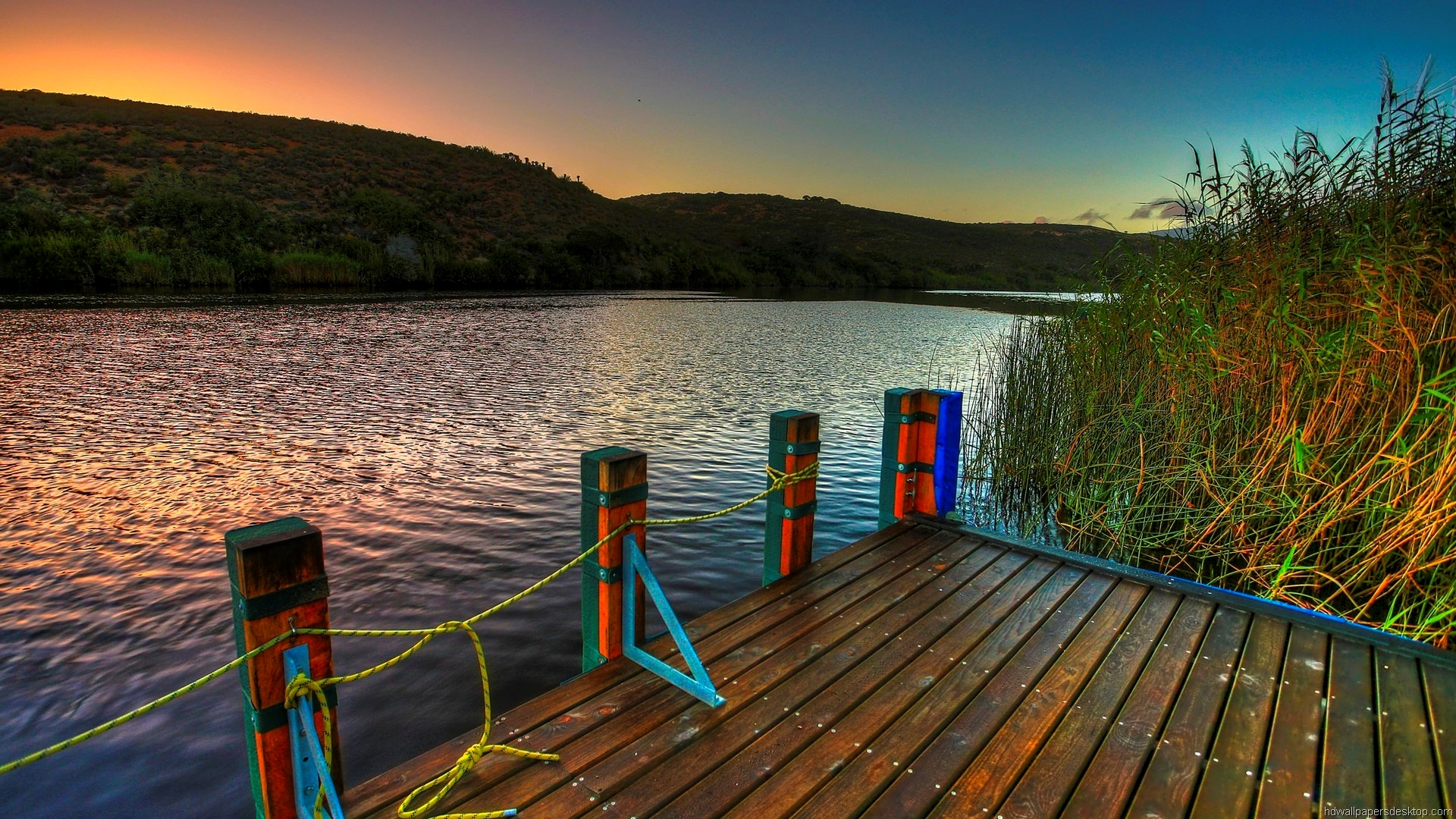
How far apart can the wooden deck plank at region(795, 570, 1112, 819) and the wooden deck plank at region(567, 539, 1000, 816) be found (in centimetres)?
24

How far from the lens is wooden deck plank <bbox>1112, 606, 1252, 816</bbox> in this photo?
7.48ft

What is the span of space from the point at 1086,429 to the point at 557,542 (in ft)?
16.0

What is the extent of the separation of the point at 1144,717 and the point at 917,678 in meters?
0.85

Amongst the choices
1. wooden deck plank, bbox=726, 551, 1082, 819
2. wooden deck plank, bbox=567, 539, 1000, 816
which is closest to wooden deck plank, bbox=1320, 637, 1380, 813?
wooden deck plank, bbox=726, 551, 1082, 819

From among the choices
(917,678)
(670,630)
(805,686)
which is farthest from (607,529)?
(917,678)

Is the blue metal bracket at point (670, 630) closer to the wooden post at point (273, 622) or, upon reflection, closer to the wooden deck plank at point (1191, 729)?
the wooden post at point (273, 622)

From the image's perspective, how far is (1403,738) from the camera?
2555 mm

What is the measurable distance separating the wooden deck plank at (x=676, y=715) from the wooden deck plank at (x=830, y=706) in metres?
0.20

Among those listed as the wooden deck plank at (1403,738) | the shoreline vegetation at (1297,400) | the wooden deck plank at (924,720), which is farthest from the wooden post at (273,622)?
the shoreline vegetation at (1297,400)

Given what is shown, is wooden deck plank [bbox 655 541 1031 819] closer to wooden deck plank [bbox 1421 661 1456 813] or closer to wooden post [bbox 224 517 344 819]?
wooden post [bbox 224 517 344 819]

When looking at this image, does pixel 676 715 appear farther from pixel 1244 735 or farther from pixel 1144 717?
pixel 1244 735

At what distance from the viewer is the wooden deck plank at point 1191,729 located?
2.28 meters

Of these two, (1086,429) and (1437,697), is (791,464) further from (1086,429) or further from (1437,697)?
(1086,429)

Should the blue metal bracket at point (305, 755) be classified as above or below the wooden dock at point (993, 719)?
above
